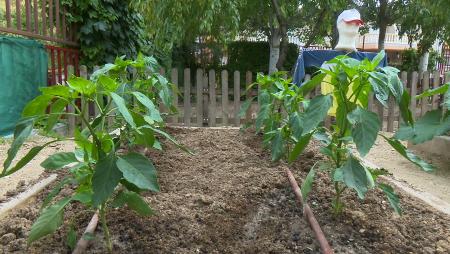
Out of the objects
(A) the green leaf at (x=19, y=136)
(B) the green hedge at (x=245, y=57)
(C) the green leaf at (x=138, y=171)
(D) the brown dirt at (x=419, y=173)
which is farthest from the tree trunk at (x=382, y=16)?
(A) the green leaf at (x=19, y=136)

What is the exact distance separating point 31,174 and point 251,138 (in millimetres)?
2271

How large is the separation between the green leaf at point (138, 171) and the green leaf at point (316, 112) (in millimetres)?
646

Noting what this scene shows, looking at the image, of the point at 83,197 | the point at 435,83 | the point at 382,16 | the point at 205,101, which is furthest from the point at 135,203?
the point at 382,16

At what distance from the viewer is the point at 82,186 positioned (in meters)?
1.73

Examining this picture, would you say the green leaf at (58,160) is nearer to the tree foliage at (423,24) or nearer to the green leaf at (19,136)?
the green leaf at (19,136)

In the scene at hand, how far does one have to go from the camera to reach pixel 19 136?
1392 mm

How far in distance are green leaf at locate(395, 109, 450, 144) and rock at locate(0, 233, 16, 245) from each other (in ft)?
6.01

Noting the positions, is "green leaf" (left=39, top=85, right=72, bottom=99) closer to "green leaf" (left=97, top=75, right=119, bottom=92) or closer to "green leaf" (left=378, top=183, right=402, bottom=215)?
"green leaf" (left=97, top=75, right=119, bottom=92)

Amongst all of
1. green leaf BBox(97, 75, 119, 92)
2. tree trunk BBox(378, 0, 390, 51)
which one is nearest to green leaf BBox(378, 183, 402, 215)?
green leaf BBox(97, 75, 119, 92)

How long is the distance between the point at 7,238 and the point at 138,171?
37.3 inches

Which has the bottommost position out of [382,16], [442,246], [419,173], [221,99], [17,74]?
[419,173]

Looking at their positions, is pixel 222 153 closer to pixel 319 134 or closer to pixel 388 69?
pixel 319 134

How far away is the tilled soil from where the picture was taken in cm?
185

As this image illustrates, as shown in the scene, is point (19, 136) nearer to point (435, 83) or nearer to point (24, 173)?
point (24, 173)
